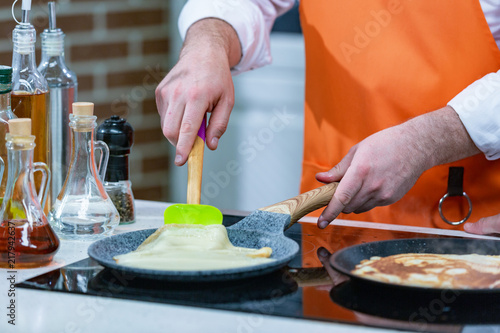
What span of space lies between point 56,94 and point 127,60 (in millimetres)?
1491

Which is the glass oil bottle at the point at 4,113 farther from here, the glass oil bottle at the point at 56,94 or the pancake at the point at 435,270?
the pancake at the point at 435,270

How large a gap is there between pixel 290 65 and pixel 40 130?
1.55m

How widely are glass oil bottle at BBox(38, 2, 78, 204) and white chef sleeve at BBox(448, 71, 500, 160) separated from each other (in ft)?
2.14

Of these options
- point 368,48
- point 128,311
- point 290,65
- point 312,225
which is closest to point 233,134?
point 290,65

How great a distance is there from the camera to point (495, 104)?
1.25 m

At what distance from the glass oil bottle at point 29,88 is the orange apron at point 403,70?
64 centimetres

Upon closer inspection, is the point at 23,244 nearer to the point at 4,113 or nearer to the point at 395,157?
the point at 4,113

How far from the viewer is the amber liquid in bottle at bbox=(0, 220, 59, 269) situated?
3.01ft

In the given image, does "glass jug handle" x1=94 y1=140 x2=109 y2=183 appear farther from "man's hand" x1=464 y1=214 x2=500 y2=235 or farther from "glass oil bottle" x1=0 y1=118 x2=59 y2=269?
"man's hand" x1=464 y1=214 x2=500 y2=235

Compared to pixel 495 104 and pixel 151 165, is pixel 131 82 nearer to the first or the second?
pixel 151 165

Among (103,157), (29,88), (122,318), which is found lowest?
(122,318)

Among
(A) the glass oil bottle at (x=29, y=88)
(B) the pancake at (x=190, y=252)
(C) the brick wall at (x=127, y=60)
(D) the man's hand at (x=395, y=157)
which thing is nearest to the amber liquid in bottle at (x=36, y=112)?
(A) the glass oil bottle at (x=29, y=88)

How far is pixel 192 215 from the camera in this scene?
1.04 meters

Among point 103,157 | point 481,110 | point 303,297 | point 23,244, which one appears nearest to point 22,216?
point 23,244
